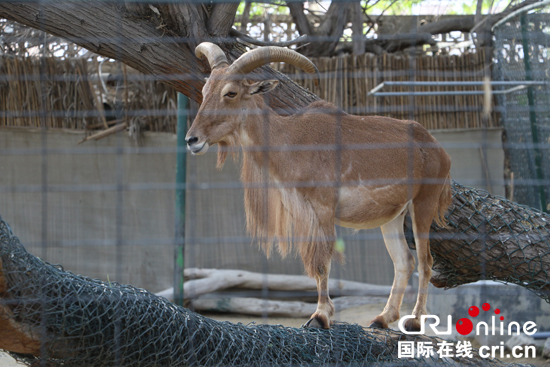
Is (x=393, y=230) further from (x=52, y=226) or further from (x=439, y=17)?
(x=439, y=17)

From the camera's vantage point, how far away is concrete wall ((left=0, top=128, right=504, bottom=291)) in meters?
7.84

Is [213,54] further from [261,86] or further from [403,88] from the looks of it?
[403,88]

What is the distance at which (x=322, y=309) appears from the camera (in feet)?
12.6

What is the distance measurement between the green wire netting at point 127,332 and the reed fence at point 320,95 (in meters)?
4.74

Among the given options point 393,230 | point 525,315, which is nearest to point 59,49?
point 393,230

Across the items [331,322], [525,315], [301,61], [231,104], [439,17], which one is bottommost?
[525,315]

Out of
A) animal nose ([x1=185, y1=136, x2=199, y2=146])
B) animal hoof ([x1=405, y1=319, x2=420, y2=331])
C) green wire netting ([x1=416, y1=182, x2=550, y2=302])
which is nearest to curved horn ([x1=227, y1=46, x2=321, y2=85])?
animal nose ([x1=185, y1=136, x2=199, y2=146])

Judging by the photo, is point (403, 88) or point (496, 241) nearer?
point (496, 241)

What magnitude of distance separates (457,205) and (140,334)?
296 cm

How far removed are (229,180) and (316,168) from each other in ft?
14.4

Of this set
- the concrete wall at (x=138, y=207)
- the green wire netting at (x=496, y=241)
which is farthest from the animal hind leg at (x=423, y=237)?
the concrete wall at (x=138, y=207)

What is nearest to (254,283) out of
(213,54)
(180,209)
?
(180,209)

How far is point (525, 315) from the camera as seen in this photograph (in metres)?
6.27

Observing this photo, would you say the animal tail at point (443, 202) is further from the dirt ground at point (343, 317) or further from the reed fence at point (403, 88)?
the reed fence at point (403, 88)
